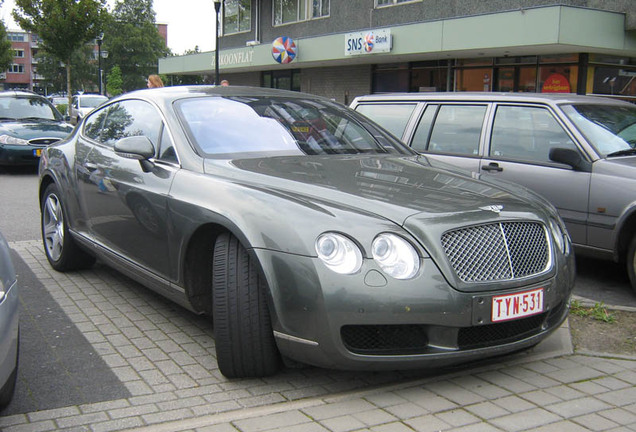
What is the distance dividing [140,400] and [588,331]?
9.70 feet

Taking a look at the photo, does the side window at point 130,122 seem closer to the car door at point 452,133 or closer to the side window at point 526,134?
the car door at point 452,133

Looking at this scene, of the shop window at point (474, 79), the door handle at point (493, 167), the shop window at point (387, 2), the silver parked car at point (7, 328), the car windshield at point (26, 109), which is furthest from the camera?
the shop window at point (387, 2)

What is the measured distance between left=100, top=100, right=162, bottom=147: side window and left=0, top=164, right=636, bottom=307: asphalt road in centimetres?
266

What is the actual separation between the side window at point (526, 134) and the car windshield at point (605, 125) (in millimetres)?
175

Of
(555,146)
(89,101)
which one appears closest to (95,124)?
(555,146)

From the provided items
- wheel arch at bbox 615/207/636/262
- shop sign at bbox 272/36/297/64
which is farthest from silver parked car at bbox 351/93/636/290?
shop sign at bbox 272/36/297/64

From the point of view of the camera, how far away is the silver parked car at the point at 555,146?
563cm

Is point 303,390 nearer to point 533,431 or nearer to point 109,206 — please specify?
point 533,431

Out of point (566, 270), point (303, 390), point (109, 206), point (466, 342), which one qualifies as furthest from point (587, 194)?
point (109, 206)

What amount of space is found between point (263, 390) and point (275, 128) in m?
1.85

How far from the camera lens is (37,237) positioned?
7516 millimetres

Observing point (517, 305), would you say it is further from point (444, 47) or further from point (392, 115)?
point (444, 47)

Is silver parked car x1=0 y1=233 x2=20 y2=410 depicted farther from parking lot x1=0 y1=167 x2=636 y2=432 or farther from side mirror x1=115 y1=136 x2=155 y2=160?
side mirror x1=115 y1=136 x2=155 y2=160

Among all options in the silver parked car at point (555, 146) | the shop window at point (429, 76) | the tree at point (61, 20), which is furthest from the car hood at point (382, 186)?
the tree at point (61, 20)
